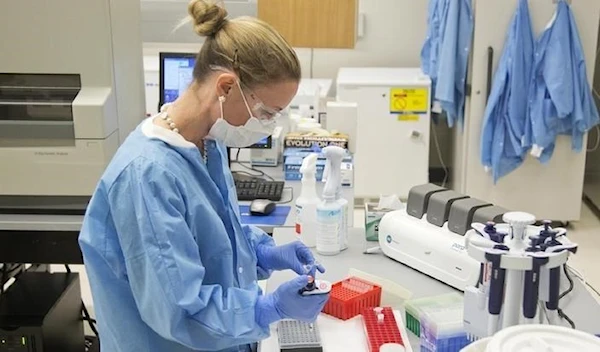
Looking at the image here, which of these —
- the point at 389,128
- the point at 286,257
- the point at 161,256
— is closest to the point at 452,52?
the point at 389,128

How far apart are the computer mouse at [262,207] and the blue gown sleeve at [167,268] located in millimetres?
1028

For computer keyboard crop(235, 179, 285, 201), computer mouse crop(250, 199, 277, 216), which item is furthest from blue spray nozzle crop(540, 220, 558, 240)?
computer keyboard crop(235, 179, 285, 201)

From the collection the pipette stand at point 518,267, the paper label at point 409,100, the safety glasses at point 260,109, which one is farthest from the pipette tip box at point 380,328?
the paper label at point 409,100

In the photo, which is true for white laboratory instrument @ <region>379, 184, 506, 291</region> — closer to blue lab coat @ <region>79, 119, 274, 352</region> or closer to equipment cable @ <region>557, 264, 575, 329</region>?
equipment cable @ <region>557, 264, 575, 329</region>

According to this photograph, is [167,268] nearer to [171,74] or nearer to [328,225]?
[328,225]

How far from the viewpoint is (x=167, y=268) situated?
1087 millimetres

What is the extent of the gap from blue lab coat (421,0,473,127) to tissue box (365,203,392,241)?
2107 millimetres

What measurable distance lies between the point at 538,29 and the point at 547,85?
1.01ft

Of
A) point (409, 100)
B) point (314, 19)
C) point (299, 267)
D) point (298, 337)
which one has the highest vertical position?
point (314, 19)

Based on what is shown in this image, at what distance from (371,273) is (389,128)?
250cm

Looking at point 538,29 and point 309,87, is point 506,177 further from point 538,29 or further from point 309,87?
point 309,87

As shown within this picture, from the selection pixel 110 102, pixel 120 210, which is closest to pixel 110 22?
pixel 110 102

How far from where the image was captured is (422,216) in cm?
175

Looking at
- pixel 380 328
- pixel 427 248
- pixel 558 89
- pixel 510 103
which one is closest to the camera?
pixel 380 328
